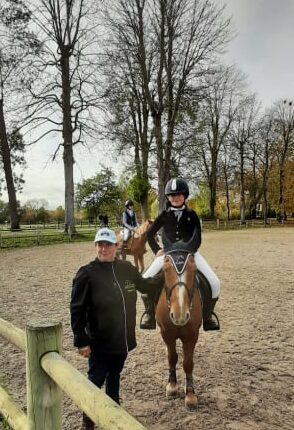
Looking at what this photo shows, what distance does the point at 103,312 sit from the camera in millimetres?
3430

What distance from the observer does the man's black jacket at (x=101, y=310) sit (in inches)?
134

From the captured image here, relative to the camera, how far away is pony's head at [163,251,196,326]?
12.4 ft

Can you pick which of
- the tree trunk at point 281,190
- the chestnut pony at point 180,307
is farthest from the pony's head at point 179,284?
the tree trunk at point 281,190

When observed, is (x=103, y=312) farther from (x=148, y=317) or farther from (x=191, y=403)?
(x=191, y=403)

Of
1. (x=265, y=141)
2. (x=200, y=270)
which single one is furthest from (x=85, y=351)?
(x=265, y=141)

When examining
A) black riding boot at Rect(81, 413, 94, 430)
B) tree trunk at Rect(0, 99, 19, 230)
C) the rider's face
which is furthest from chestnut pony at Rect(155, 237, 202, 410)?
tree trunk at Rect(0, 99, 19, 230)

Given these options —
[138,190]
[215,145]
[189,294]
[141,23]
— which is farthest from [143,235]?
[215,145]

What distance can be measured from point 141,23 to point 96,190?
3904cm

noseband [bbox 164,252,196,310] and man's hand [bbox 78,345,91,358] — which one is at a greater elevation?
noseband [bbox 164,252,196,310]

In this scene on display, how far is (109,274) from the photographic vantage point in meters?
3.52

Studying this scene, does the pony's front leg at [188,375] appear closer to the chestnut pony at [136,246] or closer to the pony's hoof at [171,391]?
the pony's hoof at [171,391]

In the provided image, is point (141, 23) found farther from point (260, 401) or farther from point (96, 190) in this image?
point (96, 190)

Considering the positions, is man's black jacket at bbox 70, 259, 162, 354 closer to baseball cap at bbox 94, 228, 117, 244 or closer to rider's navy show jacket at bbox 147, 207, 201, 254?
baseball cap at bbox 94, 228, 117, 244

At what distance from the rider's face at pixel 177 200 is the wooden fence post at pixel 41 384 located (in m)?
2.78
